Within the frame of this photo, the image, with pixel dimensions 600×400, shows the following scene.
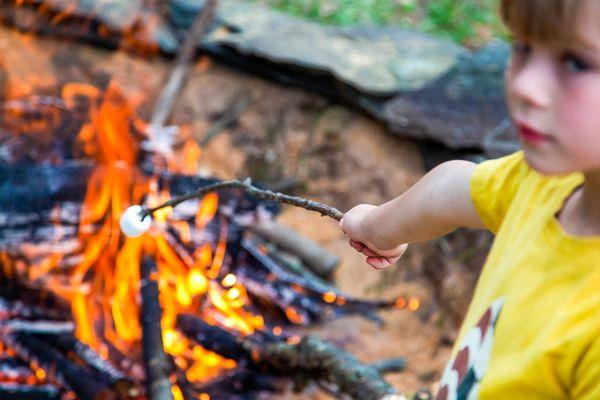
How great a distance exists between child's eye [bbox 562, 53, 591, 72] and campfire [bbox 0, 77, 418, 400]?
1816 millimetres

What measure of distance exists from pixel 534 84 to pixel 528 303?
1.23ft

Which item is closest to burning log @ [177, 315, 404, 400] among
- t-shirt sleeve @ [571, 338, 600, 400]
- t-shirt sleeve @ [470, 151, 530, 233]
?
t-shirt sleeve @ [470, 151, 530, 233]

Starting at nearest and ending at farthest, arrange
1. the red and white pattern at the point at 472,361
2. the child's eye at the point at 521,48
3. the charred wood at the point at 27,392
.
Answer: the child's eye at the point at 521,48 → the red and white pattern at the point at 472,361 → the charred wood at the point at 27,392

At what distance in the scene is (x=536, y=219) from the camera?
142 cm

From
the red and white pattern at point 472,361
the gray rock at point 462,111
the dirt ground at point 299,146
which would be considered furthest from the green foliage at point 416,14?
the red and white pattern at point 472,361

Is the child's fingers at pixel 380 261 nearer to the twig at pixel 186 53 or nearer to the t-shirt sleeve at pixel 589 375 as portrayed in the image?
the t-shirt sleeve at pixel 589 375

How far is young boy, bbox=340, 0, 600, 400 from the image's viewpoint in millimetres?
1143

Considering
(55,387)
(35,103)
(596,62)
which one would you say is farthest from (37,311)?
(596,62)

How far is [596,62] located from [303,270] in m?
3.37

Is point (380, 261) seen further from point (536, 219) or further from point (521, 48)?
point (521, 48)

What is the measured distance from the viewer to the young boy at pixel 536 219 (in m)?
1.14

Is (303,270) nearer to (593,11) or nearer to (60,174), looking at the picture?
(60,174)

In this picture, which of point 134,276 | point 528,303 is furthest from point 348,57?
point 528,303

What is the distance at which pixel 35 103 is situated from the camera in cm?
480
